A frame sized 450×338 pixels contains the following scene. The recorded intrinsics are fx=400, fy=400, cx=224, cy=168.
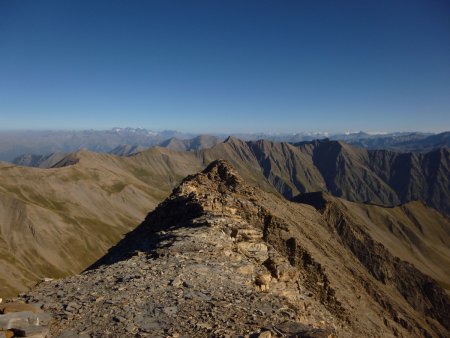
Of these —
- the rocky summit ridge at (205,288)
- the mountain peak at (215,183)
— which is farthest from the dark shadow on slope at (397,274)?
the rocky summit ridge at (205,288)

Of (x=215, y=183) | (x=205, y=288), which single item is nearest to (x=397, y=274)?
(x=215, y=183)

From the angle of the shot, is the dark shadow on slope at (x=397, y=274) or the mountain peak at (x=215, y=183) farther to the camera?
the dark shadow on slope at (x=397, y=274)

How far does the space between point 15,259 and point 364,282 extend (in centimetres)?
12385

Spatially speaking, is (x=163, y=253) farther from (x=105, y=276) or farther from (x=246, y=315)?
(x=246, y=315)

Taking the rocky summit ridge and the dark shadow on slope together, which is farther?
the dark shadow on slope

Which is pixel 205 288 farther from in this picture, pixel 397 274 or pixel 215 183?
pixel 397 274

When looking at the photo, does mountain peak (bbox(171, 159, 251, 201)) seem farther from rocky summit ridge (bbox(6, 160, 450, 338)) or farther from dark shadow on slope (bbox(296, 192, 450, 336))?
dark shadow on slope (bbox(296, 192, 450, 336))

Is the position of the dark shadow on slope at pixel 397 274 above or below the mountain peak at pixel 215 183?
below

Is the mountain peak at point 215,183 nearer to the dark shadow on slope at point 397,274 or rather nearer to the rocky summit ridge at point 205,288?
the rocky summit ridge at point 205,288

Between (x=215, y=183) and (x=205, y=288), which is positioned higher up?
(x=215, y=183)

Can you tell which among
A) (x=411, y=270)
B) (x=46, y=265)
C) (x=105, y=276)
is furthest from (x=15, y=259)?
(x=105, y=276)

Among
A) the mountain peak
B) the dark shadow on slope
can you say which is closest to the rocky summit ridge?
the mountain peak

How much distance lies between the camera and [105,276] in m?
23.2

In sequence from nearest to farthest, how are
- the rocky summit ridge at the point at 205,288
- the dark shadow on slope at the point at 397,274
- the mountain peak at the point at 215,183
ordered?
the rocky summit ridge at the point at 205,288 < the mountain peak at the point at 215,183 < the dark shadow on slope at the point at 397,274
